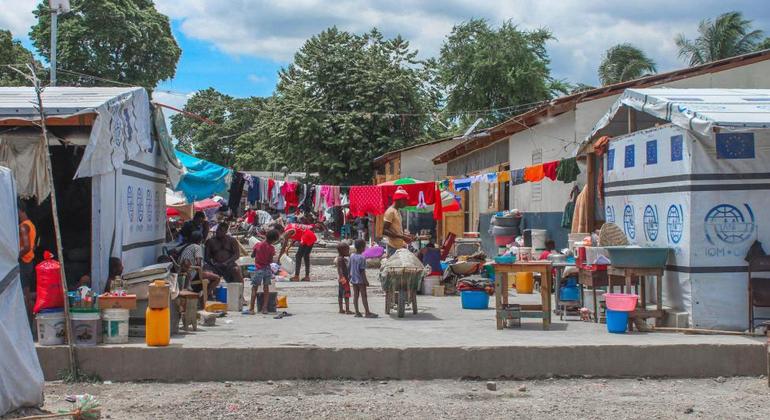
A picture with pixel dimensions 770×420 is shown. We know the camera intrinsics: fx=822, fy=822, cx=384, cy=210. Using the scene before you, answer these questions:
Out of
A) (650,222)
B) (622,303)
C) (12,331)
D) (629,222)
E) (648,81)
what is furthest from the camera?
(648,81)

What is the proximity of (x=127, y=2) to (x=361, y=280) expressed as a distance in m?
33.9

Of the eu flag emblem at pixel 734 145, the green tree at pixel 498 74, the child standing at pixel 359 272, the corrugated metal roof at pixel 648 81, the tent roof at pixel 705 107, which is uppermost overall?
the green tree at pixel 498 74

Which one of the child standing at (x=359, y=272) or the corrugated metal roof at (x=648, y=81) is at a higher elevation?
the corrugated metal roof at (x=648, y=81)

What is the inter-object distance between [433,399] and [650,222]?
458 centimetres

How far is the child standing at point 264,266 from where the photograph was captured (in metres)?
12.6

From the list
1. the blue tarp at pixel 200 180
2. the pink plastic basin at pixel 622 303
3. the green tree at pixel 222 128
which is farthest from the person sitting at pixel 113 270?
the green tree at pixel 222 128

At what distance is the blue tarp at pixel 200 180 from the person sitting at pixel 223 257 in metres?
1.75

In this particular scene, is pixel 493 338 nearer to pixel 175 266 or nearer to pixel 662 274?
pixel 662 274

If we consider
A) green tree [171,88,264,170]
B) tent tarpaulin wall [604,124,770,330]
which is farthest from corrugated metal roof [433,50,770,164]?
green tree [171,88,264,170]

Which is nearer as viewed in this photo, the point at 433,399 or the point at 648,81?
the point at 433,399

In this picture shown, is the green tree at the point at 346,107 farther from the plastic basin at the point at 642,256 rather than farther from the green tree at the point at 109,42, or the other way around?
the plastic basin at the point at 642,256

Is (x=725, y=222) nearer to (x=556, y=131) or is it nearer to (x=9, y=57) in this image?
(x=556, y=131)

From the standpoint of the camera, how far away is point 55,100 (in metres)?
10.1

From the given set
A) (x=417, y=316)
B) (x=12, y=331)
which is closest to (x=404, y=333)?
(x=417, y=316)
